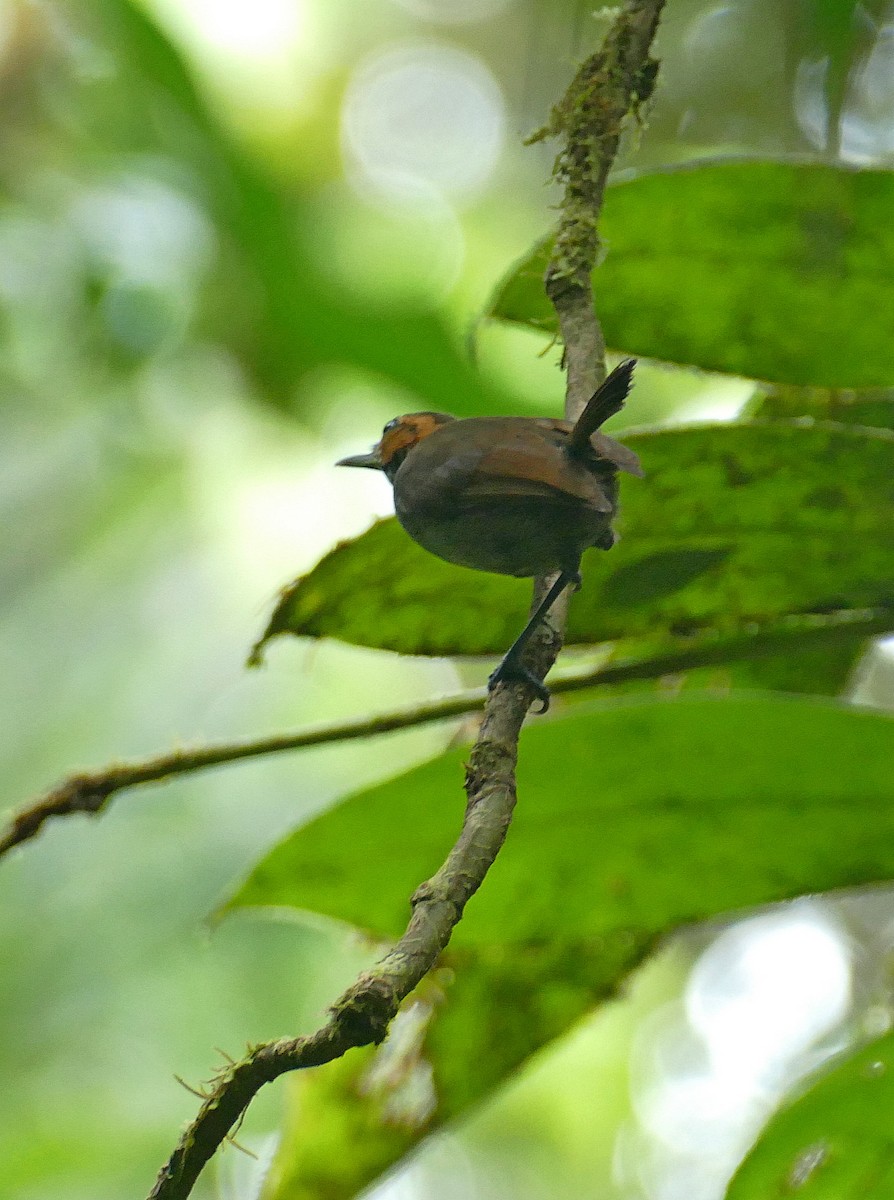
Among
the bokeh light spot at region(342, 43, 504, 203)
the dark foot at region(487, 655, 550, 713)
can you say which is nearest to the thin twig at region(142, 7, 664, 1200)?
the dark foot at region(487, 655, 550, 713)

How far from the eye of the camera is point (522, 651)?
1.64 m

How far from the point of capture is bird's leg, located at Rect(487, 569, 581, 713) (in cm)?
154

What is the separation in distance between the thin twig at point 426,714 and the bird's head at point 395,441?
54 cm

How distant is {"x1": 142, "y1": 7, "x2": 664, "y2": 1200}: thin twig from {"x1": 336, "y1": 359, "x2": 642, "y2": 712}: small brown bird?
0.07 m

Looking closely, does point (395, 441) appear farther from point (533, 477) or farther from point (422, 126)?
A: point (422, 126)

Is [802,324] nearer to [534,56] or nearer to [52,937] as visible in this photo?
[534,56]

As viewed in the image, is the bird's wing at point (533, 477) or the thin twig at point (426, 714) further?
the thin twig at point (426, 714)

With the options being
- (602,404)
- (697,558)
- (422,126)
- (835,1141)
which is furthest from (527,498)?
(422,126)

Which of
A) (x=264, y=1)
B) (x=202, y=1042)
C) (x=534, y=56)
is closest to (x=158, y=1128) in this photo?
(x=202, y=1042)

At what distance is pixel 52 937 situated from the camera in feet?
19.0

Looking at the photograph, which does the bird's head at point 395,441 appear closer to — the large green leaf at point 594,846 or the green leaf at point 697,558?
the green leaf at point 697,558

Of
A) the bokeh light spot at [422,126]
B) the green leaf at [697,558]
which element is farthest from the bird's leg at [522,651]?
the bokeh light spot at [422,126]

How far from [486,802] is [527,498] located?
0.60 meters

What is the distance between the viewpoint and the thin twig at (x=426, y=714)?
1.79 m
